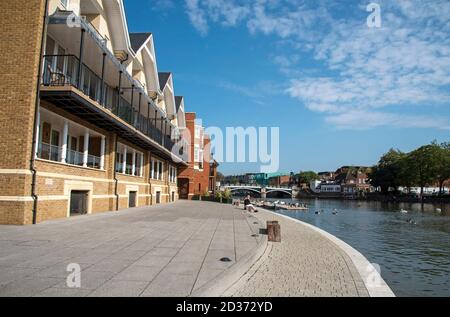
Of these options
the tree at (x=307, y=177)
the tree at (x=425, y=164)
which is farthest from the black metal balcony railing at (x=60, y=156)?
the tree at (x=307, y=177)

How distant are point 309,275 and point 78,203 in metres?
13.1

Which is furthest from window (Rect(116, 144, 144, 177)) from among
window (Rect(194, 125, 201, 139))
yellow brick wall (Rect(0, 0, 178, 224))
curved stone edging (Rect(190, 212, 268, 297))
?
window (Rect(194, 125, 201, 139))

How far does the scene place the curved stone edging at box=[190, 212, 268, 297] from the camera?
562 cm

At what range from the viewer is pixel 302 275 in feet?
24.0

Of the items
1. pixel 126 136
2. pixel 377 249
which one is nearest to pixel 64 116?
→ pixel 126 136

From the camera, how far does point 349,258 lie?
9.38 meters

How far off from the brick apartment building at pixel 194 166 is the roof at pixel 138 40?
22843 millimetres

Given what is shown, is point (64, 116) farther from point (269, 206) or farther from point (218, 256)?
point (269, 206)

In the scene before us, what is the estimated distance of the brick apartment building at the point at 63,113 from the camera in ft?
39.3

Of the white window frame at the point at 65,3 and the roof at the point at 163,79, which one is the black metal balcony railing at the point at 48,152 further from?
the roof at the point at 163,79

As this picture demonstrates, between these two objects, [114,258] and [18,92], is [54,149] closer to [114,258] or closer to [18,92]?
[18,92]

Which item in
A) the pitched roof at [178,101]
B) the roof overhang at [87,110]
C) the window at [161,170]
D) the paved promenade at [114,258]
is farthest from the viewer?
the pitched roof at [178,101]

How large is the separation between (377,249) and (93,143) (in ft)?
51.7

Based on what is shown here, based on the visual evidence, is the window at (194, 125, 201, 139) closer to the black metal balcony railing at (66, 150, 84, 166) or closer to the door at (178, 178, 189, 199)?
the door at (178, 178, 189, 199)
